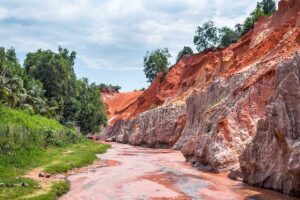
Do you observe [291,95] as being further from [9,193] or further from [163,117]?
[163,117]

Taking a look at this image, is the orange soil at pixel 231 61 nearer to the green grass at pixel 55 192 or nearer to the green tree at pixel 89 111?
the green tree at pixel 89 111

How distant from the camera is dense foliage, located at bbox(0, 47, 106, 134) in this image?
51781 mm

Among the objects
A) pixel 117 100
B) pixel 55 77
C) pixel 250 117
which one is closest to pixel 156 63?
pixel 117 100

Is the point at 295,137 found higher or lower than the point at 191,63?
lower

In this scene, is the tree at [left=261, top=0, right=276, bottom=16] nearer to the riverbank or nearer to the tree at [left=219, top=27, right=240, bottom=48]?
the tree at [left=219, top=27, right=240, bottom=48]

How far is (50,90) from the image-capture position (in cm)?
6781

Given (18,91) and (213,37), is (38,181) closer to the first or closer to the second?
(18,91)

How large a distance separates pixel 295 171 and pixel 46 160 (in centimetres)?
1937

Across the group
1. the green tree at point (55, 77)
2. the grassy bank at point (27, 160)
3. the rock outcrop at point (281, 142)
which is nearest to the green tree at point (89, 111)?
the green tree at point (55, 77)

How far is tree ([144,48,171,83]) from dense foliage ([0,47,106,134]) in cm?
3526

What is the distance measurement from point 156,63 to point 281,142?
325 feet

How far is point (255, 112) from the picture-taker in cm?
3081

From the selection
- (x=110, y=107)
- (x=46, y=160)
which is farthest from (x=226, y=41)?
(x=46, y=160)

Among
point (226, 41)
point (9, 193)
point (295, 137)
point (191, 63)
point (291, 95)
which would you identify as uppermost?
point (226, 41)
